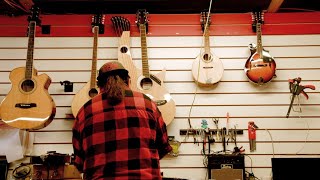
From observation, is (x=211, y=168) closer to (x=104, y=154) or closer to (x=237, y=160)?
(x=237, y=160)

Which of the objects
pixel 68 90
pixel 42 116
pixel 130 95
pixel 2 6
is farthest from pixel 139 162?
pixel 2 6

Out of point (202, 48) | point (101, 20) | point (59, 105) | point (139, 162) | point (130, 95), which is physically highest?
point (101, 20)

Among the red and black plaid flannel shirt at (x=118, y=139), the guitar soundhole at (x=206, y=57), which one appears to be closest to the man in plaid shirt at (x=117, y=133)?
Answer: the red and black plaid flannel shirt at (x=118, y=139)

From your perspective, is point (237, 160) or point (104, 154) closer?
point (104, 154)

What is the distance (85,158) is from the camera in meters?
2.40

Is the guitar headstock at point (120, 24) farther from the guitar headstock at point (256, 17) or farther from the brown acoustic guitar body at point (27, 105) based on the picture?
the guitar headstock at point (256, 17)

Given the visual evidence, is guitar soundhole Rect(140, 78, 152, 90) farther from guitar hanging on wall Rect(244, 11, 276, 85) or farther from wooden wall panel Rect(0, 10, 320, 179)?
guitar hanging on wall Rect(244, 11, 276, 85)

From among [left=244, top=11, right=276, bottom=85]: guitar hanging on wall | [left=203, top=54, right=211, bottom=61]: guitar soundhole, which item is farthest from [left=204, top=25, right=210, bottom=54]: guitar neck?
[left=244, top=11, right=276, bottom=85]: guitar hanging on wall

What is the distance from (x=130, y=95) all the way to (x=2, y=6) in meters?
3.13

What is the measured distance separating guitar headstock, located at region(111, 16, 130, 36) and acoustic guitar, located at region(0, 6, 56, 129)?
1.11 meters

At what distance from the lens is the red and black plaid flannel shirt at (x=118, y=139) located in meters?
2.29

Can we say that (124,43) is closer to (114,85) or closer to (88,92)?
(88,92)

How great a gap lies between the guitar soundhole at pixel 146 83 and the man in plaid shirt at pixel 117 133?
5.98 ft

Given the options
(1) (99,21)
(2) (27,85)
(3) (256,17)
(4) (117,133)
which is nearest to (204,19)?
(3) (256,17)
